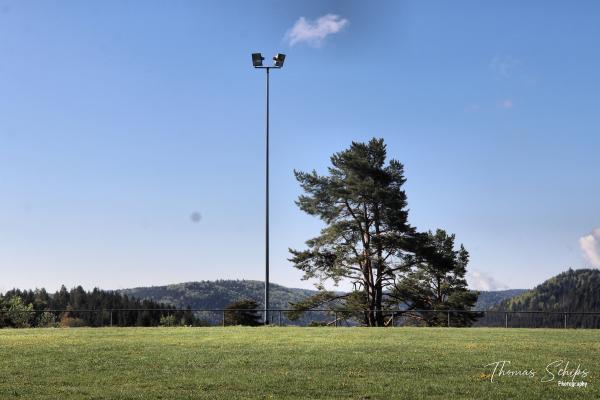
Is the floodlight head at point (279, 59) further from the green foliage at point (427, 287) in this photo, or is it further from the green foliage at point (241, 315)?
the green foliage at point (241, 315)

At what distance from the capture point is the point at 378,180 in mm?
56688

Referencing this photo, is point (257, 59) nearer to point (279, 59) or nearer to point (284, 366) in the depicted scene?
point (279, 59)

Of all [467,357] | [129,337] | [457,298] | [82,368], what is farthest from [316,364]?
[457,298]

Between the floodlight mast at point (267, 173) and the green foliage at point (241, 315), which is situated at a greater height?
the floodlight mast at point (267, 173)

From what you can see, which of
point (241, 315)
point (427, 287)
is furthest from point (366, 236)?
point (241, 315)

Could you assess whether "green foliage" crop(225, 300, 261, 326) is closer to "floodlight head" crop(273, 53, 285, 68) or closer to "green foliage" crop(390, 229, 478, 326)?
"green foliage" crop(390, 229, 478, 326)

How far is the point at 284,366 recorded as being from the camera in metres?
18.0

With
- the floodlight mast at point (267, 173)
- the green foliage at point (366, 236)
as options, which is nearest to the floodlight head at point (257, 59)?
the floodlight mast at point (267, 173)

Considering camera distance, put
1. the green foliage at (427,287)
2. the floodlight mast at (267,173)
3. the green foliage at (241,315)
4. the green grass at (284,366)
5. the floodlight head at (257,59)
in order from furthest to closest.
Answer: the green foliage at (241,315)
the green foliage at (427,287)
the floodlight head at (257,59)
the floodlight mast at (267,173)
the green grass at (284,366)

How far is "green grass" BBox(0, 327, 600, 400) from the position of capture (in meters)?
14.3

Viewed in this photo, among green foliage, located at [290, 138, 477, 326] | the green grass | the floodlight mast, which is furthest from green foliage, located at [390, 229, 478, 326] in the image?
the green grass

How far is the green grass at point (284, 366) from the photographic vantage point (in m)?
14.3

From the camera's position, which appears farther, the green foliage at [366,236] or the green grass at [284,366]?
the green foliage at [366,236]

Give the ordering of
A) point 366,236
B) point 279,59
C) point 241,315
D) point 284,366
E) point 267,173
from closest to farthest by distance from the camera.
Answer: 1. point 284,366
2. point 267,173
3. point 279,59
4. point 366,236
5. point 241,315
